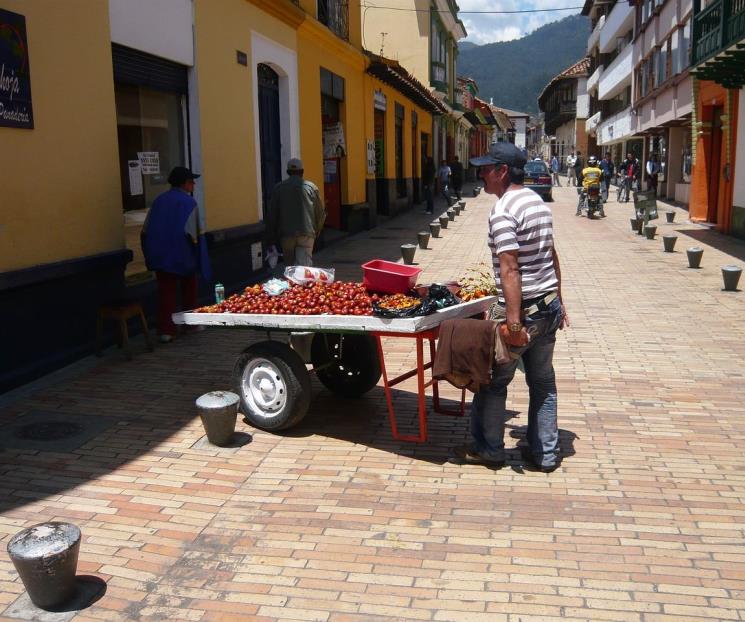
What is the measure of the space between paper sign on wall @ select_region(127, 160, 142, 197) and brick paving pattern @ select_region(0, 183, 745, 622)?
9.04 feet

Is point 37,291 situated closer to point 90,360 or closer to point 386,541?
point 90,360

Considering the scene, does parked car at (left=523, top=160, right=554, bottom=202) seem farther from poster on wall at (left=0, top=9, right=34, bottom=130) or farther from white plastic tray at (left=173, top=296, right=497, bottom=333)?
white plastic tray at (left=173, top=296, right=497, bottom=333)

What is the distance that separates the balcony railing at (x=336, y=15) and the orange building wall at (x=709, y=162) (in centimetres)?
919

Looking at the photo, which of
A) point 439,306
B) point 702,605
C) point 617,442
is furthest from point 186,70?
point 702,605

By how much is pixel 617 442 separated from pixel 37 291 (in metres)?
5.00

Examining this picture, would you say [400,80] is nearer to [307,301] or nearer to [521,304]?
[307,301]

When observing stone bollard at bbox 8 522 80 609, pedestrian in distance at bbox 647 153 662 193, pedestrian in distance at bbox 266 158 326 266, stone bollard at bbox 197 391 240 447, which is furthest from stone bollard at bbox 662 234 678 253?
pedestrian in distance at bbox 647 153 662 193

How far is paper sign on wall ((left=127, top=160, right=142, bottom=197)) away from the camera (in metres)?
9.27

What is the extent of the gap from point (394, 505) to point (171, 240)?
4684 mm

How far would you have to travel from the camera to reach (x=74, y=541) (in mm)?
3484

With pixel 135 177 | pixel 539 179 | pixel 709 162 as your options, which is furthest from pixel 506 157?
pixel 539 179

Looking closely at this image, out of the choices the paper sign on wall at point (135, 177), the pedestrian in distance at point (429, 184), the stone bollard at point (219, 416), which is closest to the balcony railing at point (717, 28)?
the pedestrian in distance at point (429, 184)

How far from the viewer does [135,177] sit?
368 inches

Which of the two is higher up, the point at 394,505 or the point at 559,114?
the point at 559,114
